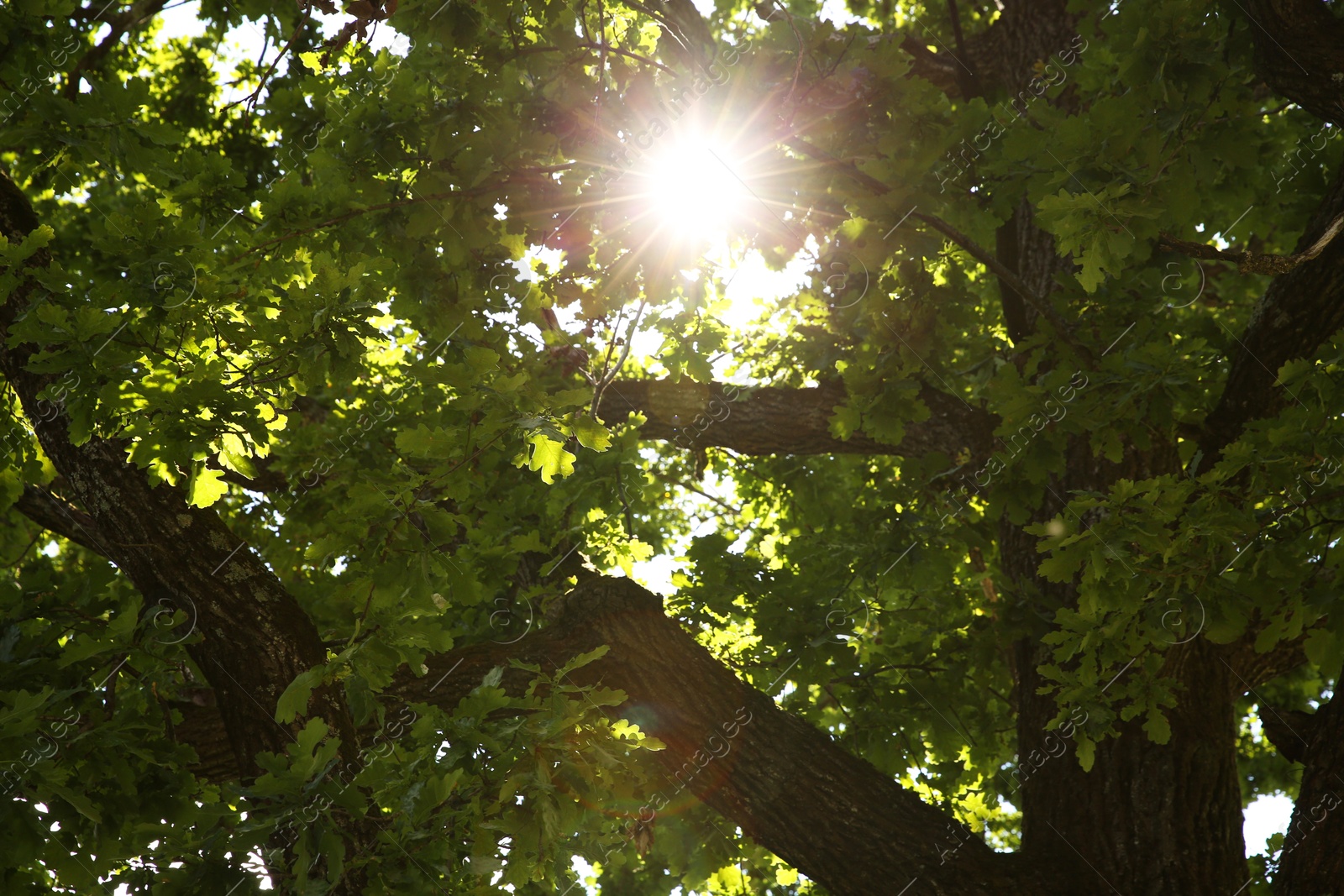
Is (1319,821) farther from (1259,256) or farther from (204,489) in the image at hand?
(204,489)

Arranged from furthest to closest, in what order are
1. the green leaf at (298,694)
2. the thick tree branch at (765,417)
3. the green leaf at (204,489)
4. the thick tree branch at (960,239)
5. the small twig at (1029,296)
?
the thick tree branch at (765,417), the small twig at (1029,296), the thick tree branch at (960,239), the green leaf at (204,489), the green leaf at (298,694)

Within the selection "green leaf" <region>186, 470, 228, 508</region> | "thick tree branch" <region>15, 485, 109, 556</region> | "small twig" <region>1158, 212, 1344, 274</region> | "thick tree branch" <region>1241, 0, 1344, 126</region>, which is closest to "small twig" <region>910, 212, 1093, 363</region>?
"small twig" <region>1158, 212, 1344, 274</region>

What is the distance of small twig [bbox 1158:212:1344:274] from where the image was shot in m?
3.82

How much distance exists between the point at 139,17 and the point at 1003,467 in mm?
5575

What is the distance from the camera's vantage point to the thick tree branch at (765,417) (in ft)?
18.1

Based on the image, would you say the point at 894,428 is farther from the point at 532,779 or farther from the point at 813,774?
the point at 532,779

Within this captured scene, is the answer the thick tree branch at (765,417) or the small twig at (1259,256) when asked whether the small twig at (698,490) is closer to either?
the thick tree branch at (765,417)

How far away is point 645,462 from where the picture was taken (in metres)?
5.84

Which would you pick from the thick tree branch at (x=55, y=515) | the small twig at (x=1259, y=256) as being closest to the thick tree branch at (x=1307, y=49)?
the small twig at (x=1259, y=256)

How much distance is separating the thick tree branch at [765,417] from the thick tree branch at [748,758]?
5.04ft

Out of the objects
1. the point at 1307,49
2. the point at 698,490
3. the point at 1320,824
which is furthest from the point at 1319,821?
the point at 698,490

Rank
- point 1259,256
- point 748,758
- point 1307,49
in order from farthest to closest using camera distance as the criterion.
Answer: point 748,758 → point 1259,256 → point 1307,49

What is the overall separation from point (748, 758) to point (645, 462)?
2156 mm

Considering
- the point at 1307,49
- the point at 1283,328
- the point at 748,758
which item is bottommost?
the point at 748,758
